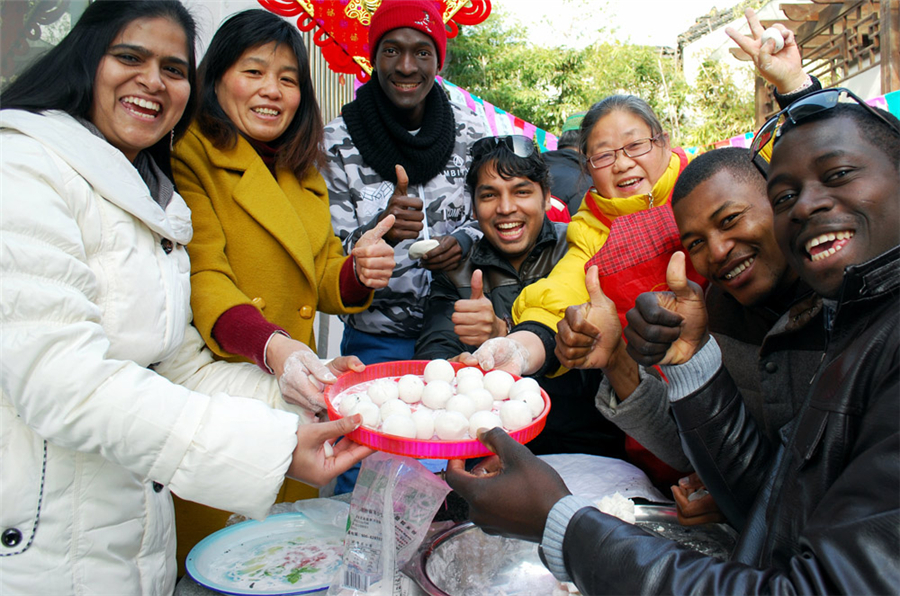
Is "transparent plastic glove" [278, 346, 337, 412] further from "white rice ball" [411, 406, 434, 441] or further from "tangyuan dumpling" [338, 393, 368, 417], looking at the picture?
"white rice ball" [411, 406, 434, 441]

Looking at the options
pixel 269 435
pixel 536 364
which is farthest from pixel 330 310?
pixel 269 435

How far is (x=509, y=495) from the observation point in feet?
3.93

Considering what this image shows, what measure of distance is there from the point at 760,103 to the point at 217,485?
10.6 meters

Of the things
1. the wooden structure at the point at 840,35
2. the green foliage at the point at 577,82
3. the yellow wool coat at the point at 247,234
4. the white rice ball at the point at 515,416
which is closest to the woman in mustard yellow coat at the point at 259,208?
the yellow wool coat at the point at 247,234

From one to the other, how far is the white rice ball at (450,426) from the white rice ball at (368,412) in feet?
0.46

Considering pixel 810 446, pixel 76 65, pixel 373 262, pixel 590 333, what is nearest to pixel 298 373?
pixel 373 262

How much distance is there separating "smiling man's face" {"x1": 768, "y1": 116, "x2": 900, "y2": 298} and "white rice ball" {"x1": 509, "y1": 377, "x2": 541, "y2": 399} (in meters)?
0.68

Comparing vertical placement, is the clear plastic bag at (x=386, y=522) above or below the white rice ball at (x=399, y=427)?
below

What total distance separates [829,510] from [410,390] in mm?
988

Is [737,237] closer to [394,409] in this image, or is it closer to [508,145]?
[394,409]

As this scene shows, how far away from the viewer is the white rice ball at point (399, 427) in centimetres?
133

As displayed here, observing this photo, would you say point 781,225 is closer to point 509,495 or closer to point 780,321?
point 780,321

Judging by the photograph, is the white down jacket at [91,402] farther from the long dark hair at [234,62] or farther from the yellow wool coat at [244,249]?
the long dark hair at [234,62]

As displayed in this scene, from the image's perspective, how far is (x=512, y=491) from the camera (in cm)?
120
